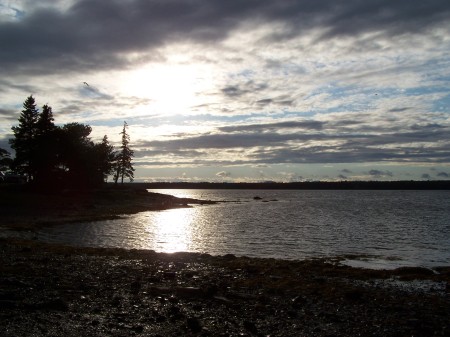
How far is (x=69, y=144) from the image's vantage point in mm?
82375

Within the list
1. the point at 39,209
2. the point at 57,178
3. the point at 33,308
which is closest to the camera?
the point at 33,308

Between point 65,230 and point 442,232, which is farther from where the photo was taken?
point 442,232

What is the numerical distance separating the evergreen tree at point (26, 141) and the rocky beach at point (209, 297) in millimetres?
61399

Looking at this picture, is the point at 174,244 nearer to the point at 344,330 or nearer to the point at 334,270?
the point at 334,270

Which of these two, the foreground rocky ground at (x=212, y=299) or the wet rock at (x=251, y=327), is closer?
the wet rock at (x=251, y=327)

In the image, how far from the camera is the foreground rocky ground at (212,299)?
11742 mm

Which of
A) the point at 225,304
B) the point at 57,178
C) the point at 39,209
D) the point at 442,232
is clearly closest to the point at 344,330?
the point at 225,304

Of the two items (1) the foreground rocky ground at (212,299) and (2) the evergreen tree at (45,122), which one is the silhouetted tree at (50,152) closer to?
(2) the evergreen tree at (45,122)

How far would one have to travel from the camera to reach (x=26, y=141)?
8319 centimetres

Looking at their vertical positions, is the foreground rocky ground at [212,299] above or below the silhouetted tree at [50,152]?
below

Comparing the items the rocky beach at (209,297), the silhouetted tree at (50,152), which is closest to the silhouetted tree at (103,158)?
the silhouetted tree at (50,152)

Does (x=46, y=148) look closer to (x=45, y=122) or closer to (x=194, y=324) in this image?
(x=45, y=122)

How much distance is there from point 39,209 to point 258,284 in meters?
47.6

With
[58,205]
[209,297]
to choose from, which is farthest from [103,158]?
[209,297]
